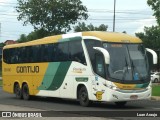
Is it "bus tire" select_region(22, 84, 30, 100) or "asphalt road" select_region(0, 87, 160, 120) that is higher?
"bus tire" select_region(22, 84, 30, 100)

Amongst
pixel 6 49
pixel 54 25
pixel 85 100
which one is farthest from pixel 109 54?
pixel 54 25

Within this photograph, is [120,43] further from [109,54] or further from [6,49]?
[6,49]

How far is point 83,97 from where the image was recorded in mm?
22953

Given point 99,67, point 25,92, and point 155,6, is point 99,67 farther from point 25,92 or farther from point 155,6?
point 155,6

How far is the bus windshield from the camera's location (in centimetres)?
2148

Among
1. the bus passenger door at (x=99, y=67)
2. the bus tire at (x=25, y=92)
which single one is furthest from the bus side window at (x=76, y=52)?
the bus tire at (x=25, y=92)

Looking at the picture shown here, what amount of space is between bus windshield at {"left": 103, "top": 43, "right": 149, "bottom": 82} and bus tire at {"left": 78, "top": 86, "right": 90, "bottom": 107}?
6.29ft

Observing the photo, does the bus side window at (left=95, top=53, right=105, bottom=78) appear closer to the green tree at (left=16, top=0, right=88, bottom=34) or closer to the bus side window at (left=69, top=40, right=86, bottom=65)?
the bus side window at (left=69, top=40, right=86, bottom=65)

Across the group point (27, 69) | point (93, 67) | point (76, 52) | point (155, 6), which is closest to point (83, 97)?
point (93, 67)

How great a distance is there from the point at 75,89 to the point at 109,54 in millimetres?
2891

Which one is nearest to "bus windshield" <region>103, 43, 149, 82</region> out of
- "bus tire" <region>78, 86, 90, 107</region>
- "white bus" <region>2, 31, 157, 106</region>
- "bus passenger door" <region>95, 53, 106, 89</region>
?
"white bus" <region>2, 31, 157, 106</region>

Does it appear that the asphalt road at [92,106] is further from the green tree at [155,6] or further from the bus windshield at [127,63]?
the green tree at [155,6]

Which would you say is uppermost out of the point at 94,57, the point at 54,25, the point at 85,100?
the point at 54,25

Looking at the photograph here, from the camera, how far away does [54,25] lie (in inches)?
2672
